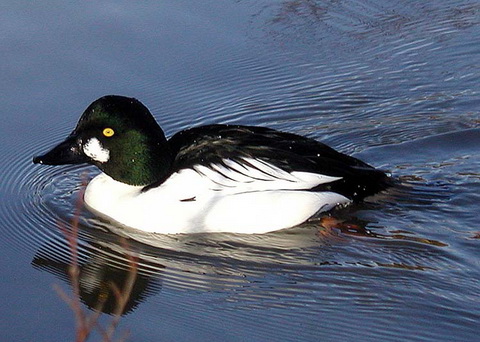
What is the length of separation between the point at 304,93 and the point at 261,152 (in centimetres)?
184

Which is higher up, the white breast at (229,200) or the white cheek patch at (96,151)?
the white cheek patch at (96,151)

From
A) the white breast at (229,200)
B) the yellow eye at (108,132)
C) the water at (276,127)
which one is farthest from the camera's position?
the yellow eye at (108,132)

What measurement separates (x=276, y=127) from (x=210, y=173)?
60.6 inches

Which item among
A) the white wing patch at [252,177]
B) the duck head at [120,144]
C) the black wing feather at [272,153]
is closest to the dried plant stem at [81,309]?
the duck head at [120,144]

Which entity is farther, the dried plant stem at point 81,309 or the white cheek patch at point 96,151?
the white cheek patch at point 96,151

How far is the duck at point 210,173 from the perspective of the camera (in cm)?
683

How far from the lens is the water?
222 inches

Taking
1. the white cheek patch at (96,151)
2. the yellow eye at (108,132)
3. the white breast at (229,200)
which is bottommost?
the white breast at (229,200)

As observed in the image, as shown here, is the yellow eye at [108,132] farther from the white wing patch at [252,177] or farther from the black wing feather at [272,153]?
the white wing patch at [252,177]

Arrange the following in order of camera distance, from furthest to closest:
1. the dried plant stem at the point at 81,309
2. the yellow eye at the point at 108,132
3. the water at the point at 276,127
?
the yellow eye at the point at 108,132, the water at the point at 276,127, the dried plant stem at the point at 81,309

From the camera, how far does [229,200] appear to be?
22.5ft

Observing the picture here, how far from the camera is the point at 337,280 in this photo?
20.0 ft

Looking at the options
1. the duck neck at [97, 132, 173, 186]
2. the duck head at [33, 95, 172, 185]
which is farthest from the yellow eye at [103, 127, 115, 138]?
the duck neck at [97, 132, 173, 186]

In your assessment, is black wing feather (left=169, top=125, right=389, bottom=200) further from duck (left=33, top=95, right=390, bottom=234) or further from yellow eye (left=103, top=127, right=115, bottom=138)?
yellow eye (left=103, top=127, right=115, bottom=138)
